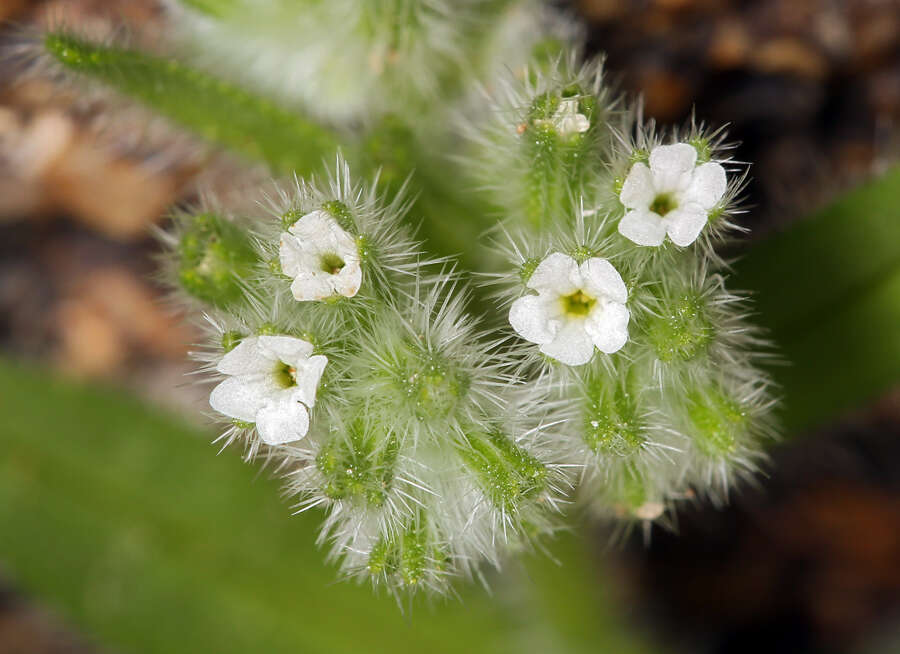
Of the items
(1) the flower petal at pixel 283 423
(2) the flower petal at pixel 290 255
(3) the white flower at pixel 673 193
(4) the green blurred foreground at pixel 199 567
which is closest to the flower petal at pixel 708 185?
(3) the white flower at pixel 673 193

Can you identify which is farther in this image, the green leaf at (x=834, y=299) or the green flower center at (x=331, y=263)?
the green leaf at (x=834, y=299)

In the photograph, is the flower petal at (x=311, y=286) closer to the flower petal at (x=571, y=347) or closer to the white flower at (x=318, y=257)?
the white flower at (x=318, y=257)

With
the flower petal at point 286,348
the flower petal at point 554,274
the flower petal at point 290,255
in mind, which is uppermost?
the flower petal at point 554,274

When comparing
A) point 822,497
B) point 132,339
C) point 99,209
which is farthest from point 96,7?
point 822,497

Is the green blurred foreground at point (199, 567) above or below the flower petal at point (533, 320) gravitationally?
above

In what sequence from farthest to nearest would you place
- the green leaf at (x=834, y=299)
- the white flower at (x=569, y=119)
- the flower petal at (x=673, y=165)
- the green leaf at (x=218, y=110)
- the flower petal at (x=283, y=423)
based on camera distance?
the green leaf at (x=834, y=299)
the green leaf at (x=218, y=110)
the white flower at (x=569, y=119)
the flower petal at (x=673, y=165)
the flower petal at (x=283, y=423)

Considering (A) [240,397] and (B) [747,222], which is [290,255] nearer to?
(A) [240,397]

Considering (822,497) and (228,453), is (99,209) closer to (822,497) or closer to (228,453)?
(228,453)
